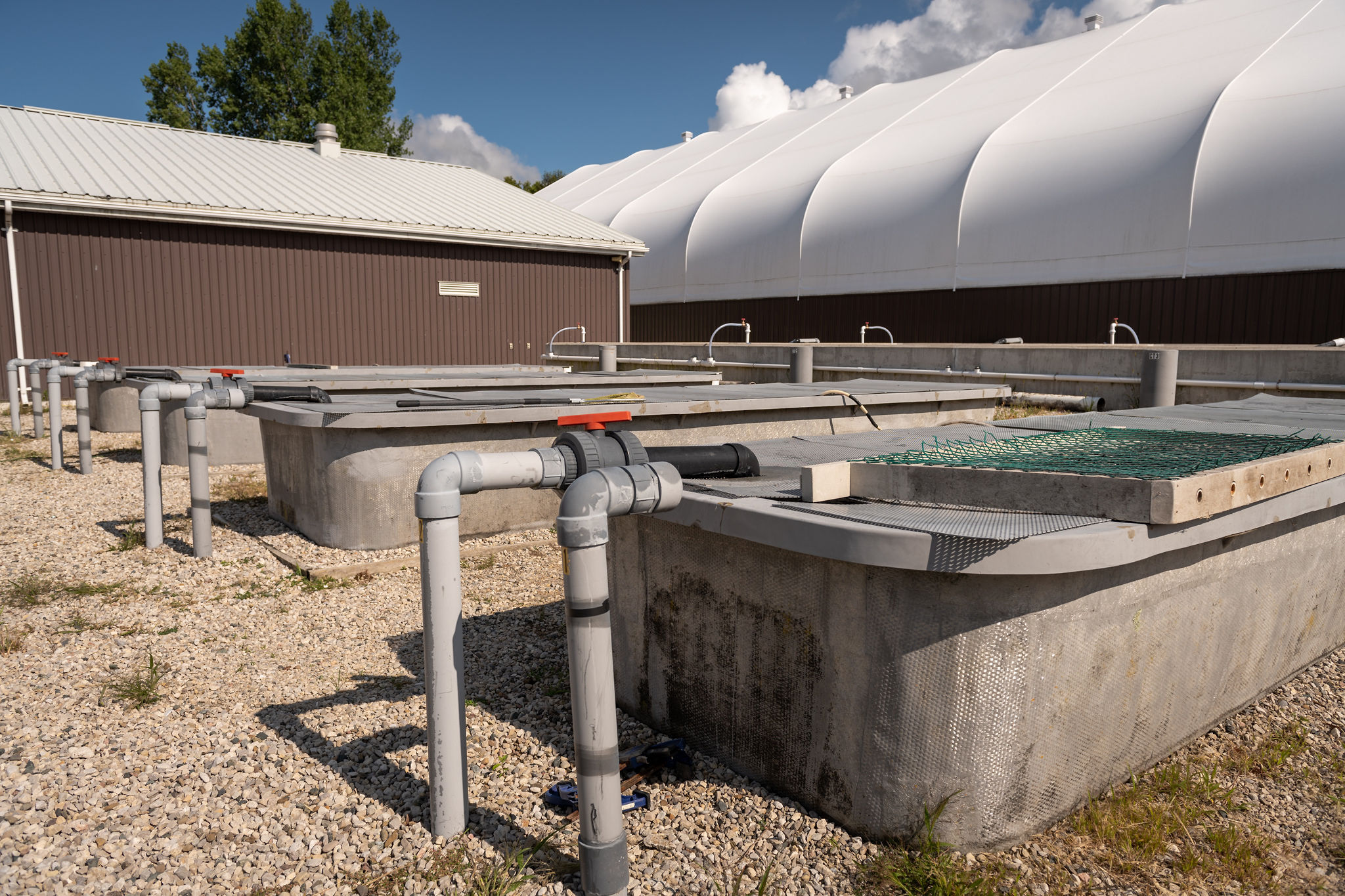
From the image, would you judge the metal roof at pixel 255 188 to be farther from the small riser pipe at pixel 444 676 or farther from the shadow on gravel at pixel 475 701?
the small riser pipe at pixel 444 676

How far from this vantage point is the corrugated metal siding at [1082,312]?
16969 mm

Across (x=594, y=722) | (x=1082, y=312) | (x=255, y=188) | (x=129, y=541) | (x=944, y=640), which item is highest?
(x=255, y=188)

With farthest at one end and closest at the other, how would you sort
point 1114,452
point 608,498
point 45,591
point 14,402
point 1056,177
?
point 1056,177, point 14,402, point 45,591, point 1114,452, point 608,498

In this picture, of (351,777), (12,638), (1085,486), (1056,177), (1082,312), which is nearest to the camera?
(1085,486)

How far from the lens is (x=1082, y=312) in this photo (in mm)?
20094

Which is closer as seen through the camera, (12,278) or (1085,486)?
(1085,486)

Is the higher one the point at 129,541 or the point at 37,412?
the point at 37,412

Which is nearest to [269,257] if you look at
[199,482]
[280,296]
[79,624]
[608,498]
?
[280,296]

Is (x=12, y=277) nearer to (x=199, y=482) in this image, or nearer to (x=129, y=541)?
(x=129, y=541)

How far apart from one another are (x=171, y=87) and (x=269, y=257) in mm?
35525

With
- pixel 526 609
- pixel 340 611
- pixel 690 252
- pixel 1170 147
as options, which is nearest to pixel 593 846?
pixel 526 609

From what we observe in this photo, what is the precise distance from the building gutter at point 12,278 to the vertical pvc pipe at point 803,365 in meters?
15.3

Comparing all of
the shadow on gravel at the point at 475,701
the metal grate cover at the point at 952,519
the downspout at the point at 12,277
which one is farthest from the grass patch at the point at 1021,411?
the downspout at the point at 12,277

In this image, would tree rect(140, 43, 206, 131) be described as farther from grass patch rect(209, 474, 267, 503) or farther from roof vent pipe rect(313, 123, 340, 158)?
grass patch rect(209, 474, 267, 503)
